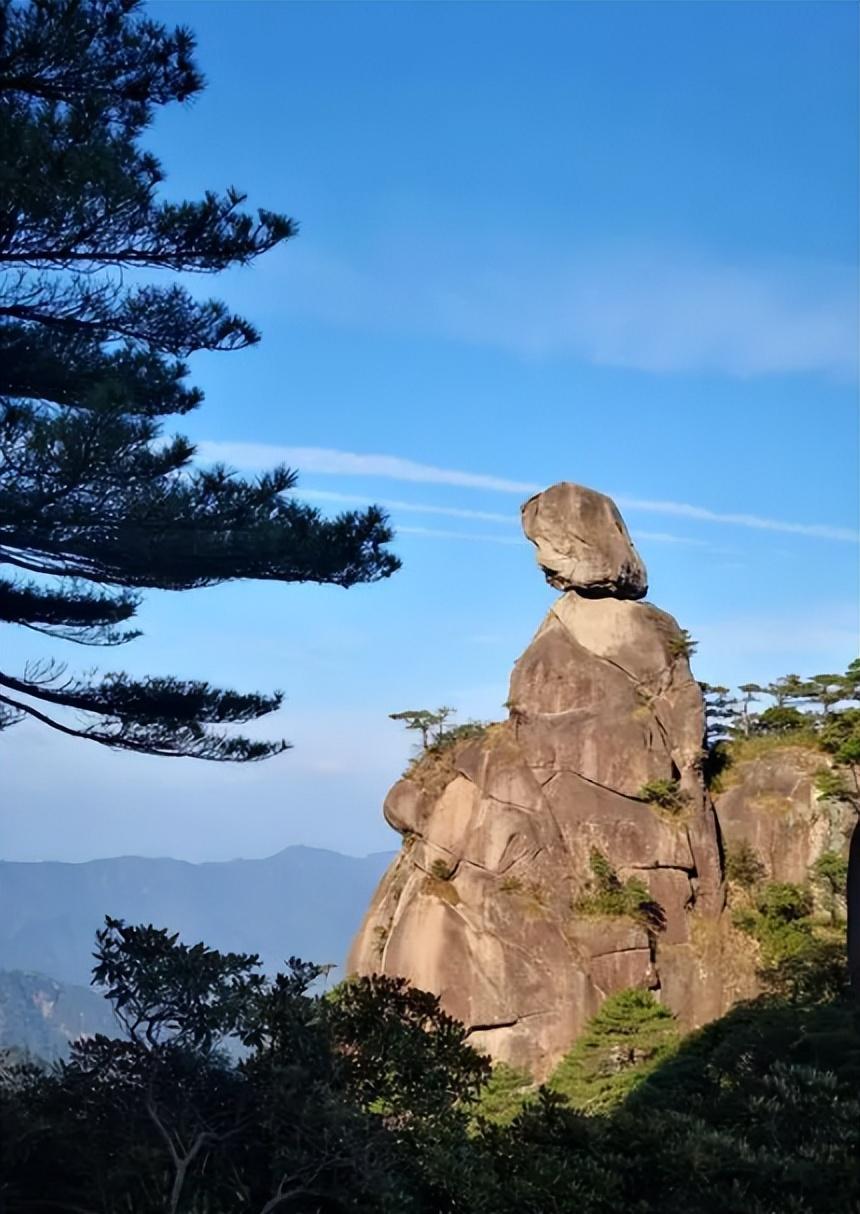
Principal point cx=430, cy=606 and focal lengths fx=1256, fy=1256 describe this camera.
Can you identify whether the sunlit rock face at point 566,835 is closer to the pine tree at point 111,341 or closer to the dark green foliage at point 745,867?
the dark green foliage at point 745,867

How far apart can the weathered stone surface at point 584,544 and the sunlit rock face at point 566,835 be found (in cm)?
3

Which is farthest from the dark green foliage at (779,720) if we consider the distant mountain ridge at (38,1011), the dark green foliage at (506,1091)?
the distant mountain ridge at (38,1011)

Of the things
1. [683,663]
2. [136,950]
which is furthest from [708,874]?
[136,950]

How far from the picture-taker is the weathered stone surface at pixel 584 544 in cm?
2128

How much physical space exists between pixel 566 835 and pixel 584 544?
492 centimetres

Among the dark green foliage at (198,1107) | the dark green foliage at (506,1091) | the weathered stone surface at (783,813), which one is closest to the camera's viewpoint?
the dark green foliage at (198,1107)

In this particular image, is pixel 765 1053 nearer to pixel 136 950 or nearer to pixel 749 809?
pixel 136 950

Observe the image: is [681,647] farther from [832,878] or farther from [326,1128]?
[326,1128]

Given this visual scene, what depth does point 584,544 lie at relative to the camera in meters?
21.3

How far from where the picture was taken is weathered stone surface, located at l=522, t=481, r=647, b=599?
69.8 ft

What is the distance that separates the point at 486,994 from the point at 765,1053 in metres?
11.4

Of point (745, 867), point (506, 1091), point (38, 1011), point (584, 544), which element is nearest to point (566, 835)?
point (745, 867)

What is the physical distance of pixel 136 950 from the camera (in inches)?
187

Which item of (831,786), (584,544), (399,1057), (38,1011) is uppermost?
(584,544)
